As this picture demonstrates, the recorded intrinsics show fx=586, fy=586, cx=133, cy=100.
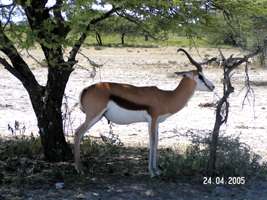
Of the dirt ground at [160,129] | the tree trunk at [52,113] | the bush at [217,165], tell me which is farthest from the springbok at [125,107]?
the tree trunk at [52,113]

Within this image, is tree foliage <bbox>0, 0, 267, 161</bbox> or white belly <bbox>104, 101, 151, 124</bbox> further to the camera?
white belly <bbox>104, 101, 151, 124</bbox>

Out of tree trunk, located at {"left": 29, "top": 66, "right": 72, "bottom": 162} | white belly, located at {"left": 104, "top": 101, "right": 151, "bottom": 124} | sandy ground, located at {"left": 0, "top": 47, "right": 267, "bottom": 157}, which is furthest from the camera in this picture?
sandy ground, located at {"left": 0, "top": 47, "right": 267, "bottom": 157}

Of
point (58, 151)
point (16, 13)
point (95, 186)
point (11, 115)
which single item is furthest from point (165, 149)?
point (11, 115)

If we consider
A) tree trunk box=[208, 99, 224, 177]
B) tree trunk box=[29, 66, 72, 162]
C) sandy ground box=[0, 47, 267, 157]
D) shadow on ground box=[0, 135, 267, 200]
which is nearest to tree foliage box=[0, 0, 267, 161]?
tree trunk box=[29, 66, 72, 162]

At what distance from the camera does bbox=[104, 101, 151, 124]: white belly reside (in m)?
8.11

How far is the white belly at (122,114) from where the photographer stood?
8109mm

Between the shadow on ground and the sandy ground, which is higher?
the sandy ground

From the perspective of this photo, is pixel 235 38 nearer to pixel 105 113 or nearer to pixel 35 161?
pixel 105 113

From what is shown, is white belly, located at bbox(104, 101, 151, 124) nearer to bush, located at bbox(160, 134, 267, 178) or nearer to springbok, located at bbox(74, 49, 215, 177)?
springbok, located at bbox(74, 49, 215, 177)

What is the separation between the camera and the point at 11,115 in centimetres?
1505

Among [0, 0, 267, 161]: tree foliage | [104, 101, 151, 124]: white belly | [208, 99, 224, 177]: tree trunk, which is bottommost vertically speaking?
[208, 99, 224, 177]: tree trunk

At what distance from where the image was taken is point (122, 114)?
26.6 ft

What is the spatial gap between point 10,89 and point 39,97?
12773mm

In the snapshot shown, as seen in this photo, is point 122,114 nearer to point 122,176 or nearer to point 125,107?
point 125,107
